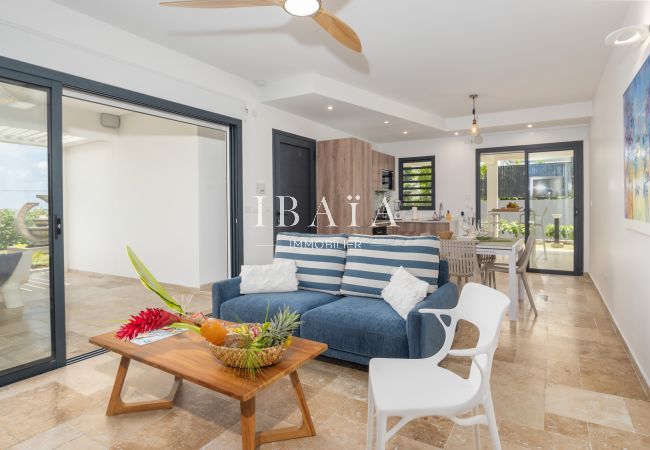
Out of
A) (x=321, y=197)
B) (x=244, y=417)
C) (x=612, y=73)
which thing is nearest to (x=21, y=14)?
(x=244, y=417)

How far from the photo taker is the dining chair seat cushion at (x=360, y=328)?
8.29 ft

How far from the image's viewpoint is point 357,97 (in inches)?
191

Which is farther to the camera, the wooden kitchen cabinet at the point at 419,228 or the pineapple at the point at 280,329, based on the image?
the wooden kitchen cabinet at the point at 419,228

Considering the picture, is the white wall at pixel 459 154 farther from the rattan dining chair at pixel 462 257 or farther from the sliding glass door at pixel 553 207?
the rattan dining chair at pixel 462 257

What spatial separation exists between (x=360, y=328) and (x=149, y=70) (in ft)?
9.50

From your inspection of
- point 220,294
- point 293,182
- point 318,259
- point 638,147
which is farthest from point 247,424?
point 293,182

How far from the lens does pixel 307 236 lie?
12.0ft

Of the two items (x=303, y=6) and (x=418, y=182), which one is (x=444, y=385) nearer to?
(x=303, y=6)

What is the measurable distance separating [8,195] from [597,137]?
6.15m

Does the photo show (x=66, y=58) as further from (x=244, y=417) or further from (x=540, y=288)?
(x=540, y=288)

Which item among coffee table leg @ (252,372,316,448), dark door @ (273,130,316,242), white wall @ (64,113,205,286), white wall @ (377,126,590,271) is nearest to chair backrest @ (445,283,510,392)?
coffee table leg @ (252,372,316,448)

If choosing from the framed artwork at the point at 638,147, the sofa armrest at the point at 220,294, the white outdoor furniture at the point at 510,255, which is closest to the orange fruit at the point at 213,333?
the sofa armrest at the point at 220,294

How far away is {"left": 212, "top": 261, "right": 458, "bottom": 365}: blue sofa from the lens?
8.14 feet

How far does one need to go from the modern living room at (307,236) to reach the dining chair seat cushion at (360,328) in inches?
0.6
